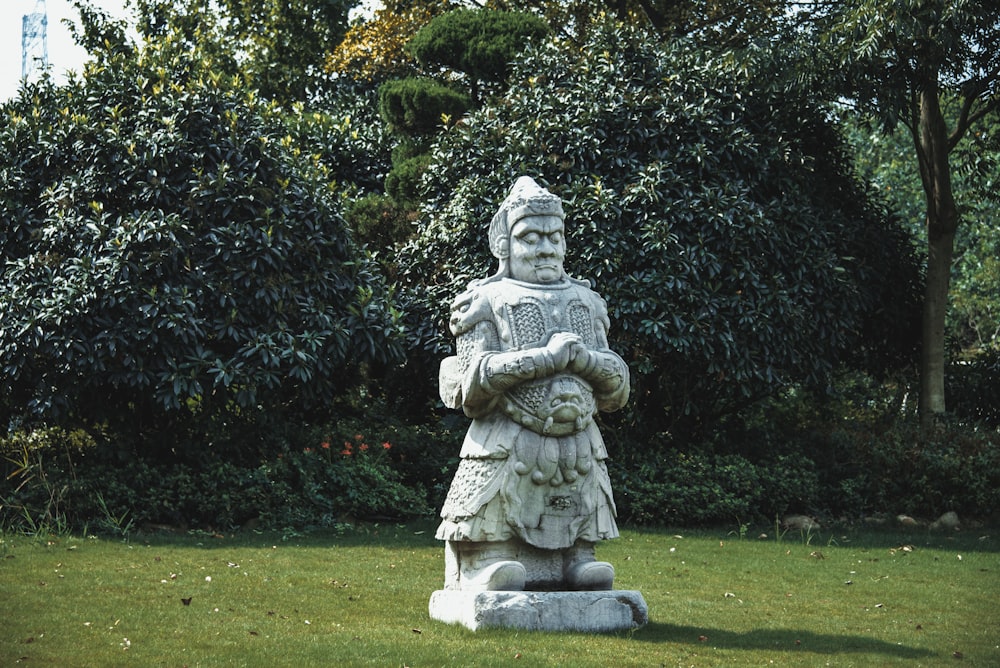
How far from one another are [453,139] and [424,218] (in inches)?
41.4

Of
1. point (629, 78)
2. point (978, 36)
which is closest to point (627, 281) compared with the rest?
point (629, 78)

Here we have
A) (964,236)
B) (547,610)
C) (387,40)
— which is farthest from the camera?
(964,236)

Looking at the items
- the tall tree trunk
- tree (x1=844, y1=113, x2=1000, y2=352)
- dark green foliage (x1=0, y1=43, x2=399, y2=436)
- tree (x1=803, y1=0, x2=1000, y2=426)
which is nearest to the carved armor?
dark green foliage (x1=0, y1=43, x2=399, y2=436)

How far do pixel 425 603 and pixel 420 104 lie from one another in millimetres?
8852

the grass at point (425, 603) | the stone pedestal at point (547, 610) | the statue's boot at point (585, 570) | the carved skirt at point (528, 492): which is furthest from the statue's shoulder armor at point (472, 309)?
the grass at point (425, 603)

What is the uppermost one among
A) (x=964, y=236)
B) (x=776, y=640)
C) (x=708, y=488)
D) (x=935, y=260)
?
(x=964, y=236)

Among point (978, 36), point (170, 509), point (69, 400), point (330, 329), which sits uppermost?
point (978, 36)

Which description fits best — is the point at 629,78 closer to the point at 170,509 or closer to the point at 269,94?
the point at 170,509

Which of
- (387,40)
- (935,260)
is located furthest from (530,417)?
(387,40)

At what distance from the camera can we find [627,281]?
1316cm

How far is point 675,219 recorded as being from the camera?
1335 cm

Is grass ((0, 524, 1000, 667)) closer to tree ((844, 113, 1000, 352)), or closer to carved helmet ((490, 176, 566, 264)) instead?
carved helmet ((490, 176, 566, 264))

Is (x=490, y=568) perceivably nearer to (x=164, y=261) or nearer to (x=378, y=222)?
(x=164, y=261)

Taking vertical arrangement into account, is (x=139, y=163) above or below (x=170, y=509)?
above
